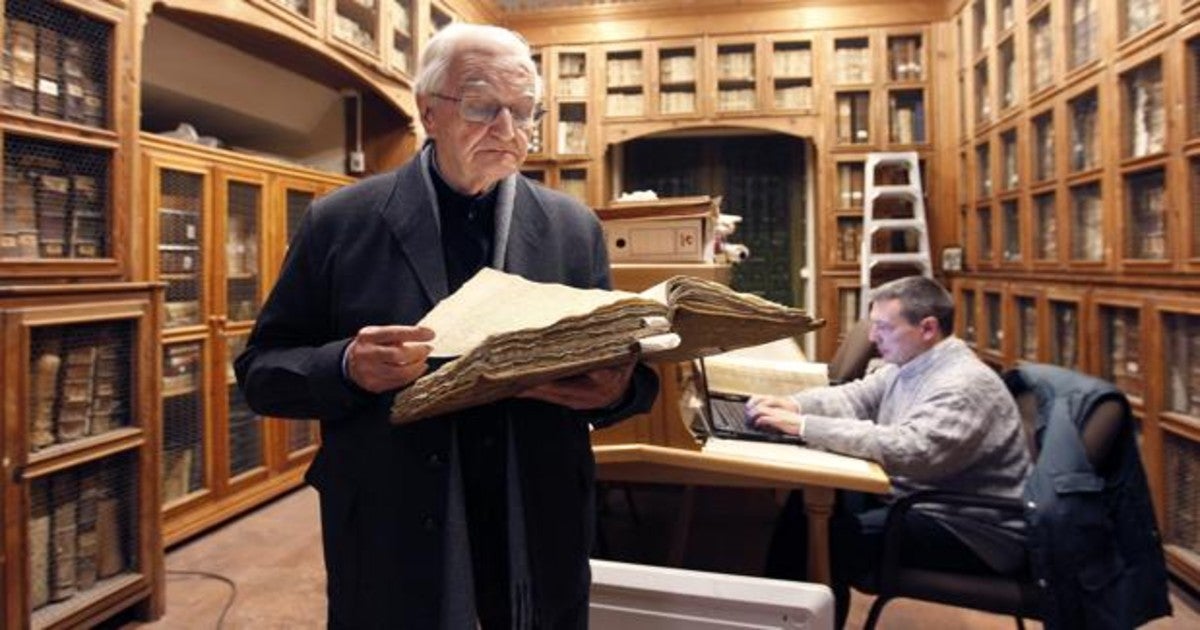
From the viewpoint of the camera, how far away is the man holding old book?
93 centimetres

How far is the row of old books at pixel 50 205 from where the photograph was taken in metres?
2.06

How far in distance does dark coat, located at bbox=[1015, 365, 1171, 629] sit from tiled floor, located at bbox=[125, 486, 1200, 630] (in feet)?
2.70

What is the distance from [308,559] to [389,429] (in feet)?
7.73

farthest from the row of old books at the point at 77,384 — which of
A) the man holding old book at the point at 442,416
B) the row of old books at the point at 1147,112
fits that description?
the row of old books at the point at 1147,112

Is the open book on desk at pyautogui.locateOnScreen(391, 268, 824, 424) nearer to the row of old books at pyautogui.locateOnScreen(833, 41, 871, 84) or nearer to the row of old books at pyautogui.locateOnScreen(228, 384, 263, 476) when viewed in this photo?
the row of old books at pyautogui.locateOnScreen(228, 384, 263, 476)

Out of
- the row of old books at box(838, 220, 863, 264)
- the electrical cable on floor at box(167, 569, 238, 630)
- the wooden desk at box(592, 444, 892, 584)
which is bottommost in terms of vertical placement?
the electrical cable on floor at box(167, 569, 238, 630)

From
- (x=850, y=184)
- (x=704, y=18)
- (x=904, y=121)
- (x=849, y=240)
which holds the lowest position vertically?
(x=849, y=240)

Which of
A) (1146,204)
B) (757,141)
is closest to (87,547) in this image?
(1146,204)

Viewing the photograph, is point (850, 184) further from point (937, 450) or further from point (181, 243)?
point (181, 243)

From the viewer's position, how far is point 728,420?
1.98 metres

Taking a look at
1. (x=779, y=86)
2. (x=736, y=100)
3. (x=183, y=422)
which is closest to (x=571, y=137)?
(x=736, y=100)

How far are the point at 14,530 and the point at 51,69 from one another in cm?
129

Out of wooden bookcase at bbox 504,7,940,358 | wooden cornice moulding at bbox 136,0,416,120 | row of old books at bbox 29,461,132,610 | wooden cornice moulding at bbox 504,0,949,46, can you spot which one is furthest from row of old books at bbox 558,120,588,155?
row of old books at bbox 29,461,132,610

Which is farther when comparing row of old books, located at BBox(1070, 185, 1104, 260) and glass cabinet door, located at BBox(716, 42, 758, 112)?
glass cabinet door, located at BBox(716, 42, 758, 112)
